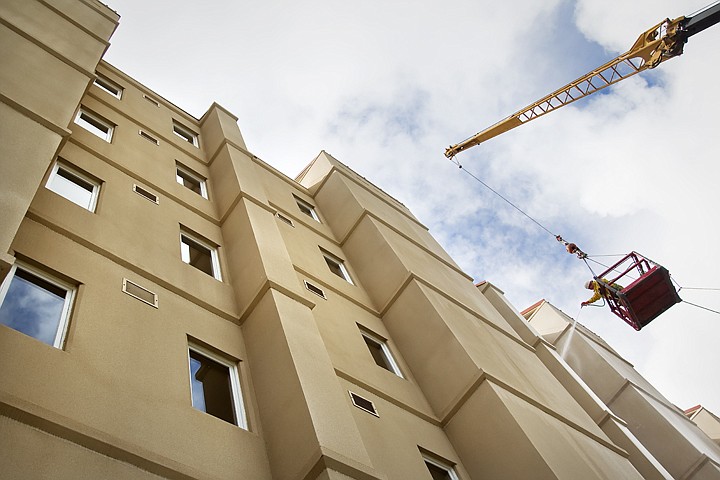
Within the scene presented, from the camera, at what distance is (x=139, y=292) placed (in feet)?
24.8

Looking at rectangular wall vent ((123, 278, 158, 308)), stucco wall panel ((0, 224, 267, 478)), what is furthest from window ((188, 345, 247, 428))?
rectangular wall vent ((123, 278, 158, 308))

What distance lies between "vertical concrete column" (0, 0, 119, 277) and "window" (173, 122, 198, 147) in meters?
3.15

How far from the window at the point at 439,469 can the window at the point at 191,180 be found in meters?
7.76

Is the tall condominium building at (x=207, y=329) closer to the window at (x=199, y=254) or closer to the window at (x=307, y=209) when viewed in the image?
the window at (x=199, y=254)

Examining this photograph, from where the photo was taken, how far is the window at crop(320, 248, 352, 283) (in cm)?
1455

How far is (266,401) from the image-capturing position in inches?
283

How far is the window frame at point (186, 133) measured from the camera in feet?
54.3

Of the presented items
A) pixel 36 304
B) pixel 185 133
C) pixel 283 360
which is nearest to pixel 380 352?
pixel 283 360

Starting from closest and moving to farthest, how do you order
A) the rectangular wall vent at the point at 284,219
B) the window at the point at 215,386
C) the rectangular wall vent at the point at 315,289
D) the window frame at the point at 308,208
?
the window at the point at 215,386 → the rectangular wall vent at the point at 315,289 → the rectangular wall vent at the point at 284,219 → the window frame at the point at 308,208

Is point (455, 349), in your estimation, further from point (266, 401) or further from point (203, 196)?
point (203, 196)

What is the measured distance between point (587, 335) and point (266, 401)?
69.1 ft

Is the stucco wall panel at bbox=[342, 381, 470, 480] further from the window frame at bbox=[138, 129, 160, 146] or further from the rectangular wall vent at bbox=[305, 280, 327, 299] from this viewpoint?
the window frame at bbox=[138, 129, 160, 146]

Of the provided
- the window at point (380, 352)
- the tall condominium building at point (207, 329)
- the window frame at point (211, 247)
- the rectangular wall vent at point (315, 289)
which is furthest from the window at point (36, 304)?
the window at point (380, 352)

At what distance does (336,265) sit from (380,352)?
373 centimetres
